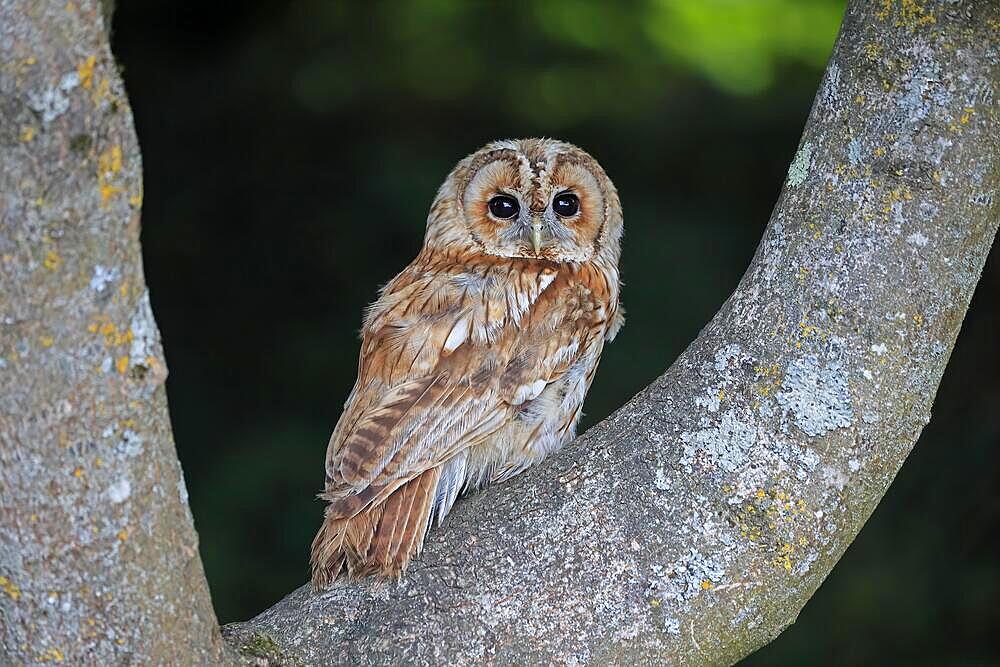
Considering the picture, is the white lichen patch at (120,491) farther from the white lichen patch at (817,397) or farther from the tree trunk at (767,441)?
the white lichen patch at (817,397)

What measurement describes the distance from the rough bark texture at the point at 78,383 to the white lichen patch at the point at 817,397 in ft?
3.42

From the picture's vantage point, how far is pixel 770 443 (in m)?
2.01

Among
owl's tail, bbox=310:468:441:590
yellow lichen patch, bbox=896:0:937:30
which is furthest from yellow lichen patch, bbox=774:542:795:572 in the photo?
yellow lichen patch, bbox=896:0:937:30

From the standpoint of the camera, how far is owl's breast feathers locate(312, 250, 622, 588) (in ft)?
7.73

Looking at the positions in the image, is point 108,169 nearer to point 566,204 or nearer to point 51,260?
point 51,260

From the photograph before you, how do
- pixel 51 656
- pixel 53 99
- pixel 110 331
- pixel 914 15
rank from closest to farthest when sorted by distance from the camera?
pixel 53 99
pixel 110 331
pixel 51 656
pixel 914 15

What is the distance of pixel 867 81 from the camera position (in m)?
2.10

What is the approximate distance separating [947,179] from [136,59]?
3.33 m

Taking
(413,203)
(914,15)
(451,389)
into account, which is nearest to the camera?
(914,15)

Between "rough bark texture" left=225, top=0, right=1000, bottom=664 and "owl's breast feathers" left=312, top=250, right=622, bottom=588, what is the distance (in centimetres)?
24

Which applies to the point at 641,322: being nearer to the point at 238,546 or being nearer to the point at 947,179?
the point at 238,546

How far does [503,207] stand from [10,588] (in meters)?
1.74

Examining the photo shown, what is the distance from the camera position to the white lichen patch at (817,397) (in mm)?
2008

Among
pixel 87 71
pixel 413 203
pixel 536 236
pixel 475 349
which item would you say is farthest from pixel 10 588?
pixel 413 203
